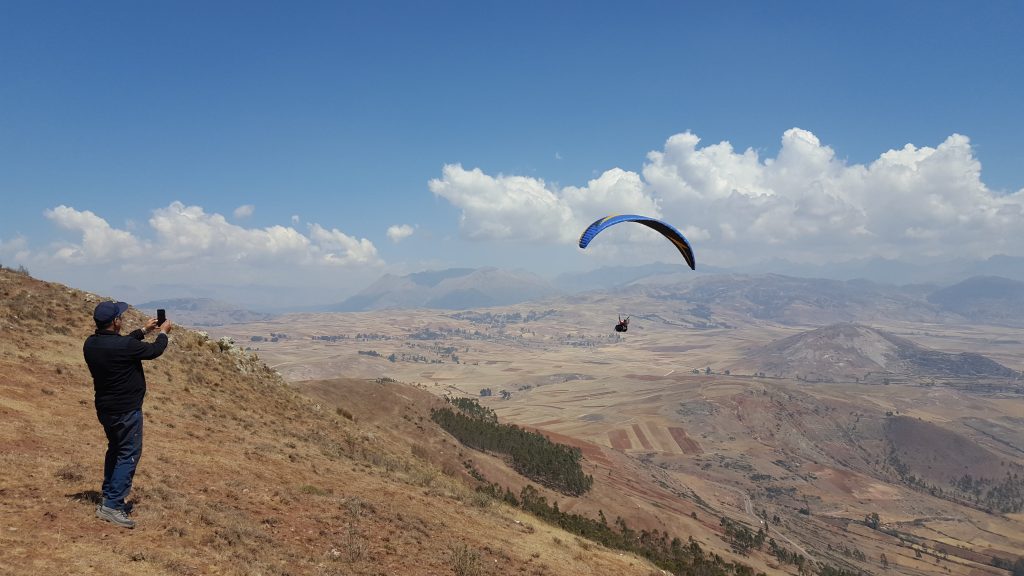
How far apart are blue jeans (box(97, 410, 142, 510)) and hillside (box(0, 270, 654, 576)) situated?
0.94m

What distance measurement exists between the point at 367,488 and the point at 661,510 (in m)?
87.4

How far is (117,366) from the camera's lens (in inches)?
423

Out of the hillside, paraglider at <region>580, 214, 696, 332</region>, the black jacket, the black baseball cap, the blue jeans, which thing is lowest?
the hillside

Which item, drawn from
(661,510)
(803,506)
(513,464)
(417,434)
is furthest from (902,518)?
(417,434)

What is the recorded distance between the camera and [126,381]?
10992mm

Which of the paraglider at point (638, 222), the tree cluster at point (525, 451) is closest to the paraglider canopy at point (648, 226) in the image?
the paraglider at point (638, 222)

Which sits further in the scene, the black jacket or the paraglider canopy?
the paraglider canopy

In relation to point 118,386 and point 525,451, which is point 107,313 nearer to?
point 118,386

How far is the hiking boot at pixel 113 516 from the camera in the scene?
1179 centimetres

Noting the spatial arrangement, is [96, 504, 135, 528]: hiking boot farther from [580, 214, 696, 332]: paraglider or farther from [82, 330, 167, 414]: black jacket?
[580, 214, 696, 332]: paraglider

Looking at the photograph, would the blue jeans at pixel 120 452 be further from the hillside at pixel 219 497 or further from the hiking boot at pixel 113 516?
the hillside at pixel 219 497

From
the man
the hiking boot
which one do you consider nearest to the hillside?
the hiking boot

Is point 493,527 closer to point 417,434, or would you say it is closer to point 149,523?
point 149,523

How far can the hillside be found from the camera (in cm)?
1164
